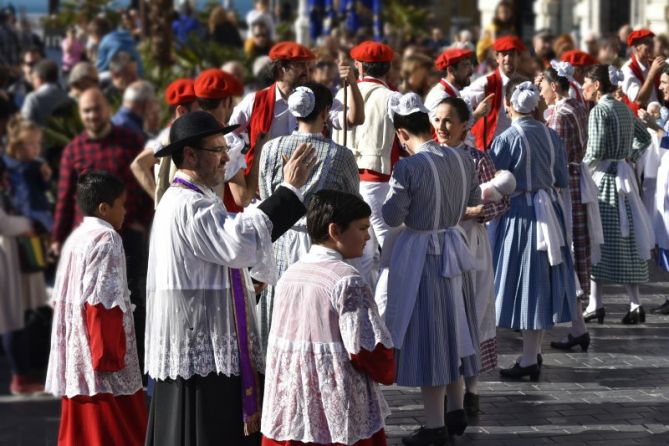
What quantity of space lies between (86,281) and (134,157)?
1973 millimetres

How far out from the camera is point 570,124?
9.73 meters

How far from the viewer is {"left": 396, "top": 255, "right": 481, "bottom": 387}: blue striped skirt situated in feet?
23.6

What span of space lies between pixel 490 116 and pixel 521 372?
2.96m

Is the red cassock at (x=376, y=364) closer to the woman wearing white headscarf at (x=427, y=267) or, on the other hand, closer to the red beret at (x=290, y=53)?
the woman wearing white headscarf at (x=427, y=267)

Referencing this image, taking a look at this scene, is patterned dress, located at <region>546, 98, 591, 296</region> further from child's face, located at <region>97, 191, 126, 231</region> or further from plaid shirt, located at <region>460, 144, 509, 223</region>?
child's face, located at <region>97, 191, 126, 231</region>

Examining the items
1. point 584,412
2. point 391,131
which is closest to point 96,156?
point 391,131

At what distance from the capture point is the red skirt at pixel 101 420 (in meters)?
6.72

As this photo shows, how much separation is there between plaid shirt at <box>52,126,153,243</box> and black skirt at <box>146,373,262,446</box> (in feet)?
7.93

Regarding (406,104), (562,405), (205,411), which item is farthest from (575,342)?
(205,411)

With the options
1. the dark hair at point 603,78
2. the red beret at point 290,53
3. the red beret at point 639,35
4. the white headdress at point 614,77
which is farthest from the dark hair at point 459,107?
the red beret at point 639,35

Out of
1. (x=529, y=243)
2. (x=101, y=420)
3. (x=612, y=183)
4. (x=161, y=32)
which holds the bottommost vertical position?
(x=101, y=420)

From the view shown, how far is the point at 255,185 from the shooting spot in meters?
8.38

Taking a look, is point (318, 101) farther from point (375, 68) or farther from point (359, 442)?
point (375, 68)

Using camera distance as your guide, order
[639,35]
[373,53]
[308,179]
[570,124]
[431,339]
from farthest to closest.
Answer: [639,35] < [373,53] < [570,124] < [308,179] < [431,339]
